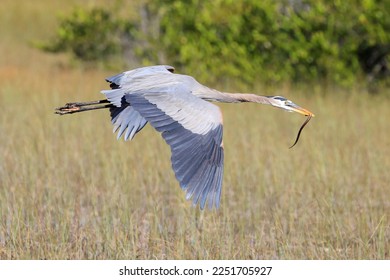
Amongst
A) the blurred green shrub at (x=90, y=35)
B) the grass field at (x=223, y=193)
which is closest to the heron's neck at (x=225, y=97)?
the grass field at (x=223, y=193)

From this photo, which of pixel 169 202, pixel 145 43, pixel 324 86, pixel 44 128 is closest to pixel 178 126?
pixel 169 202

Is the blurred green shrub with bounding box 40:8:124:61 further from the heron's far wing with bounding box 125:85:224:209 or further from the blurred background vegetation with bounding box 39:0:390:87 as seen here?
the heron's far wing with bounding box 125:85:224:209

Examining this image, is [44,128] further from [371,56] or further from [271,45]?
[371,56]

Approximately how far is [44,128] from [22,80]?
396 cm

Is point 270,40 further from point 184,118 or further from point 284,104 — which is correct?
point 184,118

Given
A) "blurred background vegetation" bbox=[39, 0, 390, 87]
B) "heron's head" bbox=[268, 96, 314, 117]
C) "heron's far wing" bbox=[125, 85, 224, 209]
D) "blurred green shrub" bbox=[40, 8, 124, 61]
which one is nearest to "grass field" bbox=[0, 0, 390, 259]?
"heron's far wing" bbox=[125, 85, 224, 209]

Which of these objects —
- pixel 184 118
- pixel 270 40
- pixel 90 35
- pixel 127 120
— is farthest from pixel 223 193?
pixel 90 35

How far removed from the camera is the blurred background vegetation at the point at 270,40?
10.8 metres

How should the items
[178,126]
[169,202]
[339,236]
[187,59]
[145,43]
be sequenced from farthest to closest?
[145,43] < [187,59] < [169,202] < [339,236] < [178,126]

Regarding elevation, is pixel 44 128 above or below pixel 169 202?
above

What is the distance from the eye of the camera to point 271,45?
11484mm

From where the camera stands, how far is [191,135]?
4.30 metres

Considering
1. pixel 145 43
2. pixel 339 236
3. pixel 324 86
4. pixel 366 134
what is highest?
pixel 145 43

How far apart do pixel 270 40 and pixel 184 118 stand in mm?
7241
